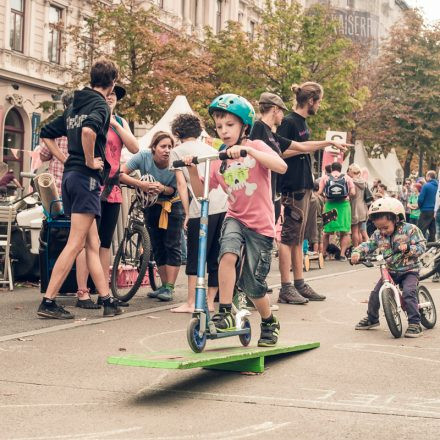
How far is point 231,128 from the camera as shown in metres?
6.75

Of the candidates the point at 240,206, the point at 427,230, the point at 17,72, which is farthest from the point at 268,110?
the point at 17,72

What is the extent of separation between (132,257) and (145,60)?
21.7 m

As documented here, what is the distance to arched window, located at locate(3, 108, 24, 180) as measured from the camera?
3436cm

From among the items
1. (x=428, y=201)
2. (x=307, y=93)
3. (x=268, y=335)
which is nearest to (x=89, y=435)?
(x=268, y=335)

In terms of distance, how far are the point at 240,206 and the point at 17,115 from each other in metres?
29.7

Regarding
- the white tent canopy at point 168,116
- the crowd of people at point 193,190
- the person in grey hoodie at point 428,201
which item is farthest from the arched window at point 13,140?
the crowd of people at point 193,190

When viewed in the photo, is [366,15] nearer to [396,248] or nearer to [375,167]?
[375,167]

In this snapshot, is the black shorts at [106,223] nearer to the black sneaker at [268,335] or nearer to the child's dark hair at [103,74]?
the child's dark hair at [103,74]

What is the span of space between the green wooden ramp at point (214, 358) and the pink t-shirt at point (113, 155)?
3.24m

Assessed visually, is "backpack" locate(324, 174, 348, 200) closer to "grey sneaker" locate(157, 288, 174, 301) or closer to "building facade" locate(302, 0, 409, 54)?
"grey sneaker" locate(157, 288, 174, 301)

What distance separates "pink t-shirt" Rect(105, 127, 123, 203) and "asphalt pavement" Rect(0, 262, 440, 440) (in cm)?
131

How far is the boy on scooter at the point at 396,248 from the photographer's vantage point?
28.3ft

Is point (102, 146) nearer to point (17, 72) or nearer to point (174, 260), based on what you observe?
point (174, 260)

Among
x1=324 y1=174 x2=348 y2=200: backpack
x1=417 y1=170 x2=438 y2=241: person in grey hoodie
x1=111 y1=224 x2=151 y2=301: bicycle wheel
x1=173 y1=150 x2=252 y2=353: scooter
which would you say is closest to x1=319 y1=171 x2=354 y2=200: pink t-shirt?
x1=324 y1=174 x2=348 y2=200: backpack
